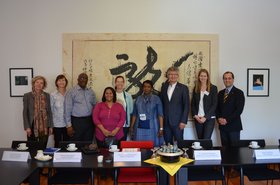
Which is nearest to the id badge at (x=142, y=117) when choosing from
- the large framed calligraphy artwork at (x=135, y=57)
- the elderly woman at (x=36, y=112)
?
the large framed calligraphy artwork at (x=135, y=57)

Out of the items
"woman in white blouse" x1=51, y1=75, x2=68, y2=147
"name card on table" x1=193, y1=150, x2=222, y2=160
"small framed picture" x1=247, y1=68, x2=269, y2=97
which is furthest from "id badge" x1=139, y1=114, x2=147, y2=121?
"small framed picture" x1=247, y1=68, x2=269, y2=97

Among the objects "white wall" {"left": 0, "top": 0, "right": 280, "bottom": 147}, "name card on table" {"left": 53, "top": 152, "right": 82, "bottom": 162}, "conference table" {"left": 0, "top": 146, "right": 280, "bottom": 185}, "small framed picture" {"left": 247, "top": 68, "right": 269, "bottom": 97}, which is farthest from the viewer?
"small framed picture" {"left": 247, "top": 68, "right": 269, "bottom": 97}

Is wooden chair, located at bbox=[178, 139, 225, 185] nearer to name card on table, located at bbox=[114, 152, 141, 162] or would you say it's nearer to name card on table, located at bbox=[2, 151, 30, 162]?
name card on table, located at bbox=[114, 152, 141, 162]

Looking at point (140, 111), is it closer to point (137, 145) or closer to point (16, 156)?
point (137, 145)

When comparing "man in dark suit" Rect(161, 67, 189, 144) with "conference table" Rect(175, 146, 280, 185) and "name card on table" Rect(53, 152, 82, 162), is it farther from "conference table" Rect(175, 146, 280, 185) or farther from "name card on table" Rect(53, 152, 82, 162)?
"name card on table" Rect(53, 152, 82, 162)

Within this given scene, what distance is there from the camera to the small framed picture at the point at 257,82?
4.19m

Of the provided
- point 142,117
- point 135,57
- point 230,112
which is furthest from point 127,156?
point 135,57

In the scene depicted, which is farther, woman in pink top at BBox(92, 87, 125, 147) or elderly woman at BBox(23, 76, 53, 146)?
elderly woman at BBox(23, 76, 53, 146)

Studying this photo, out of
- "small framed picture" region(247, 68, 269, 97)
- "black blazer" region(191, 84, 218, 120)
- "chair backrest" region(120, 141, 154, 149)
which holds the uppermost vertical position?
"small framed picture" region(247, 68, 269, 97)

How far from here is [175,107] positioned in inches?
144

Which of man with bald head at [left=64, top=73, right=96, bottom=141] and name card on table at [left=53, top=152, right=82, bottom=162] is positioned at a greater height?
man with bald head at [left=64, top=73, right=96, bottom=141]

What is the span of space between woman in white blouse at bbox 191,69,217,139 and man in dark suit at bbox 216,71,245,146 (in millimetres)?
Result: 141

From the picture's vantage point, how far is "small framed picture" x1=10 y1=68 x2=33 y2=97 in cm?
406

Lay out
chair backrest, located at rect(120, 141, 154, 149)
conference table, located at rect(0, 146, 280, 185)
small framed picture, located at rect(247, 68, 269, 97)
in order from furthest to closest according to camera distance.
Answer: small framed picture, located at rect(247, 68, 269, 97) → chair backrest, located at rect(120, 141, 154, 149) → conference table, located at rect(0, 146, 280, 185)
